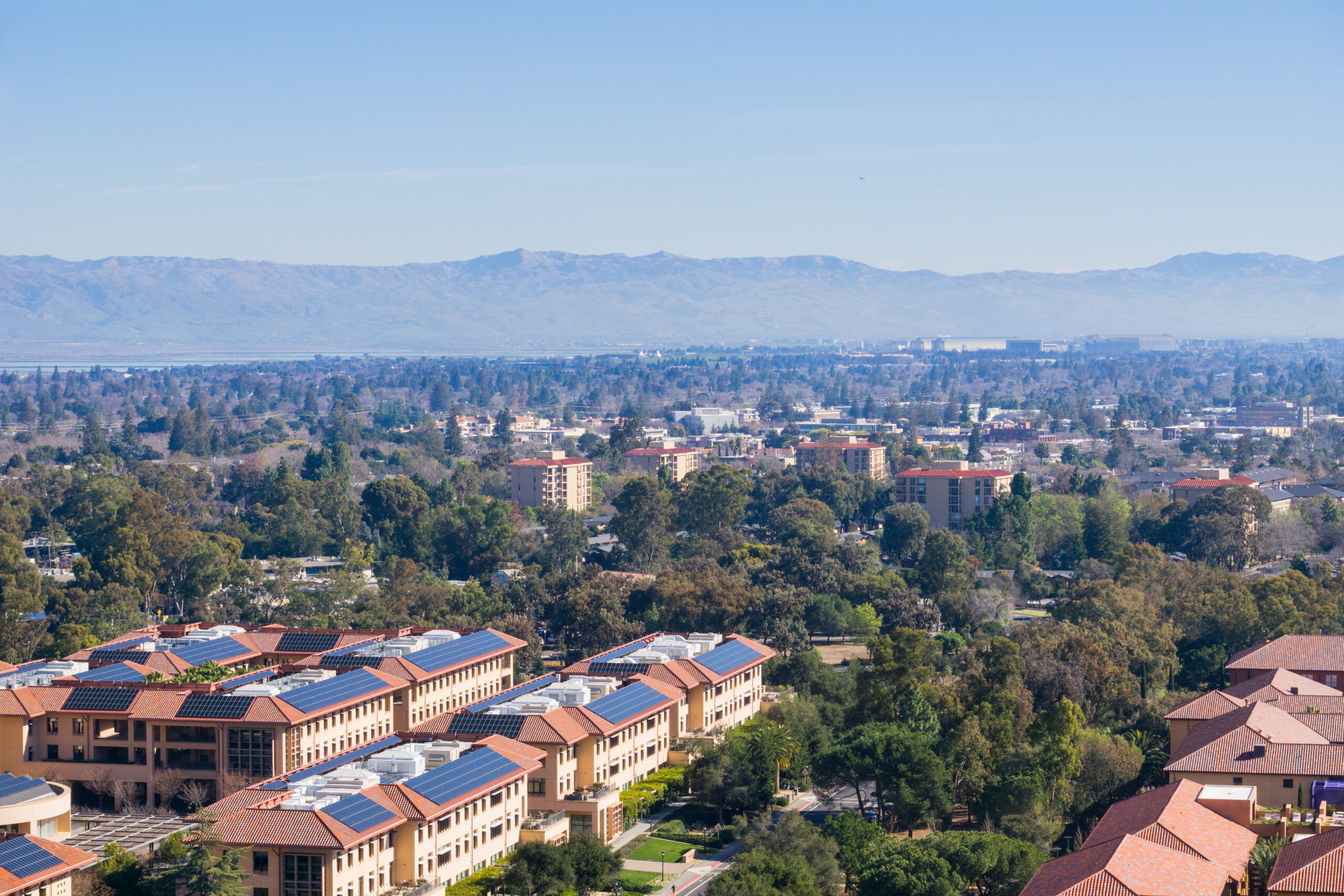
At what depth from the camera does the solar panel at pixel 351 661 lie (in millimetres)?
44156

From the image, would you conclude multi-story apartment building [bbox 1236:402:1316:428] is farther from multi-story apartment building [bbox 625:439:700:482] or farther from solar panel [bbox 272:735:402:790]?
solar panel [bbox 272:735:402:790]

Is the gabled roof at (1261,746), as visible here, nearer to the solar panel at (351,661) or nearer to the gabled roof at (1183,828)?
the gabled roof at (1183,828)

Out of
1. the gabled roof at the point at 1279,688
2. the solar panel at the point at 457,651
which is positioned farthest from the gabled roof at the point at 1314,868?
the solar panel at the point at 457,651

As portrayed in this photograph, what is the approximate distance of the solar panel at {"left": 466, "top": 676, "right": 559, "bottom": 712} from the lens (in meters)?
38.7

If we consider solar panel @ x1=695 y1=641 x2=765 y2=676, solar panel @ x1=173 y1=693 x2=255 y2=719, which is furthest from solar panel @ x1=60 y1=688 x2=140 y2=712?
solar panel @ x1=695 y1=641 x2=765 y2=676

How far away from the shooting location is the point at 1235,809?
30469 mm

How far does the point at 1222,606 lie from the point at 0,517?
51.2m

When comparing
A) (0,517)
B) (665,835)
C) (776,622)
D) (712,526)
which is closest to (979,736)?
(665,835)

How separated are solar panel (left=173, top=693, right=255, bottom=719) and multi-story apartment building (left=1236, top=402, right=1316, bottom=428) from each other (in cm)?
13856

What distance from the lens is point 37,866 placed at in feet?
91.1

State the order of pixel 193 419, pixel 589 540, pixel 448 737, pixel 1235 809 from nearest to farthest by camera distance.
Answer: pixel 1235 809 → pixel 448 737 → pixel 589 540 → pixel 193 419

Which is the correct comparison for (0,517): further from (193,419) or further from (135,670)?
(193,419)

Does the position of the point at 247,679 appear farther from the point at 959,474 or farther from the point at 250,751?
the point at 959,474

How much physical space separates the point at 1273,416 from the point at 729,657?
12986 centimetres
